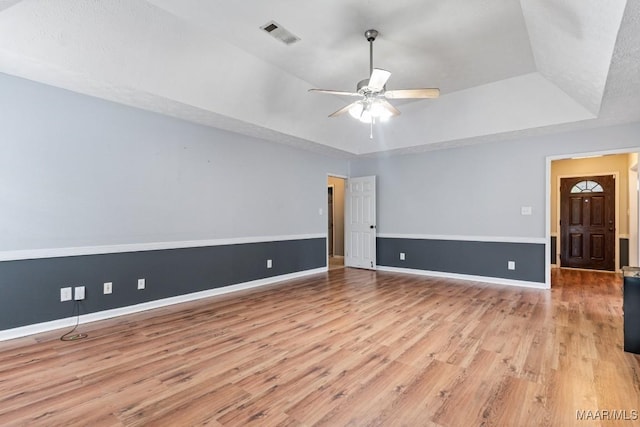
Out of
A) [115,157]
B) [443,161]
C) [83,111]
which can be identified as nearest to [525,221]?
[443,161]

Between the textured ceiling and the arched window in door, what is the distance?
115 inches

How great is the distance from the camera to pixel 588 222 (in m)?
6.83

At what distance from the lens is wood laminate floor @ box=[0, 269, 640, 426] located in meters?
1.94

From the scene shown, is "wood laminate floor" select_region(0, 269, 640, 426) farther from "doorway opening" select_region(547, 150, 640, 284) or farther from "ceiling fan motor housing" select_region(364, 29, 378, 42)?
"doorway opening" select_region(547, 150, 640, 284)

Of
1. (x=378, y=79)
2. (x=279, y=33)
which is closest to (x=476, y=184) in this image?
(x=378, y=79)

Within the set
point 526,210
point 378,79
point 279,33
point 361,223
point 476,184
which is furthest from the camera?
point 361,223

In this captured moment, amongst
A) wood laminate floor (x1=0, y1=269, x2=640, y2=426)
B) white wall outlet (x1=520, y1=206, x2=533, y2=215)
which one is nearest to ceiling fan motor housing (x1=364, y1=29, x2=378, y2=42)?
wood laminate floor (x1=0, y1=269, x2=640, y2=426)

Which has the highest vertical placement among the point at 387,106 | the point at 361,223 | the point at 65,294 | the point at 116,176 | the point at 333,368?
the point at 387,106

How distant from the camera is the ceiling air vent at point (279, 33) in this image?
3275 millimetres

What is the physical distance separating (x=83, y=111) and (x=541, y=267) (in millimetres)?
6831

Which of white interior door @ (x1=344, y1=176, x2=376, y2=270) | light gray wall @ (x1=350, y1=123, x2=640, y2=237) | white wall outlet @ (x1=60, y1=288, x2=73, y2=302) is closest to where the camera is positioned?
white wall outlet @ (x1=60, y1=288, x2=73, y2=302)

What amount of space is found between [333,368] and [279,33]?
3365mm

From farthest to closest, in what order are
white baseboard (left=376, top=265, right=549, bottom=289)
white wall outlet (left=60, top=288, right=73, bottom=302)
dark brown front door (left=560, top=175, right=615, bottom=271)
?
dark brown front door (left=560, top=175, right=615, bottom=271), white baseboard (left=376, top=265, right=549, bottom=289), white wall outlet (left=60, top=288, right=73, bottom=302)

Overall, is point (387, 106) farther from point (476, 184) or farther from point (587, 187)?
point (587, 187)
